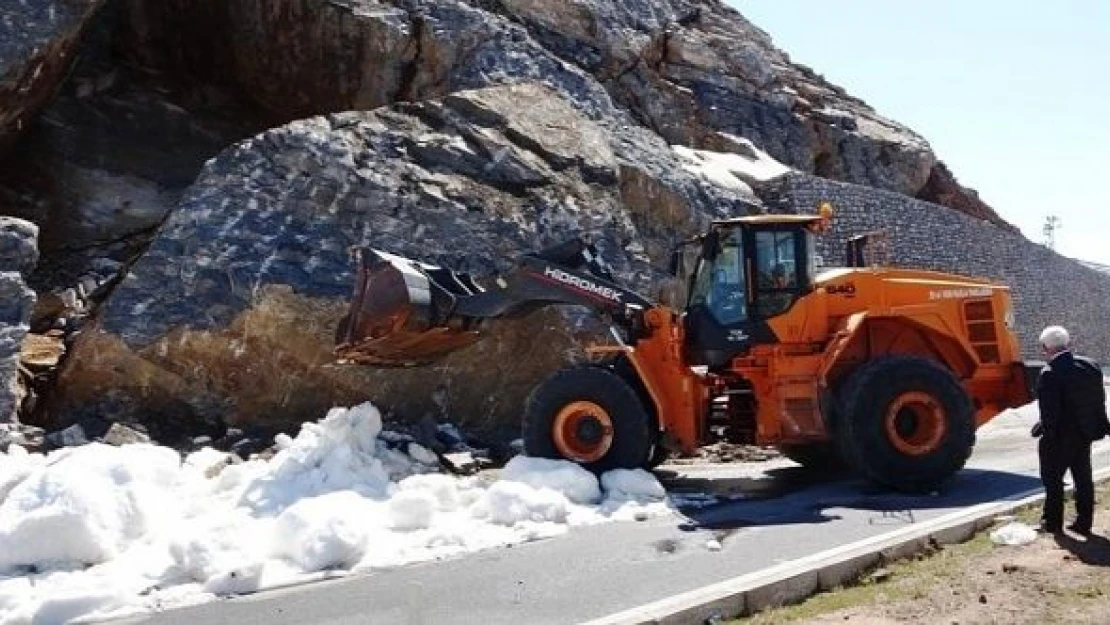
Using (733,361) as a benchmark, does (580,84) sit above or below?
above

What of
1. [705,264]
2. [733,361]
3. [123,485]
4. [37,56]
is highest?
[37,56]

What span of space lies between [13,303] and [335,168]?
427 centimetres

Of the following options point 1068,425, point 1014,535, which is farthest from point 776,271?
point 1014,535

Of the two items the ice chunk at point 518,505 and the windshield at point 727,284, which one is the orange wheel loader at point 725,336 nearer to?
the windshield at point 727,284

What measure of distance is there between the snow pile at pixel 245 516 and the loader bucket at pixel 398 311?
0.87 m

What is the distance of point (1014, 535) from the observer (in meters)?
6.69

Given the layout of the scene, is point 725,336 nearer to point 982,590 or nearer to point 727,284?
point 727,284

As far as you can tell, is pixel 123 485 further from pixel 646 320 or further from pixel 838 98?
pixel 838 98

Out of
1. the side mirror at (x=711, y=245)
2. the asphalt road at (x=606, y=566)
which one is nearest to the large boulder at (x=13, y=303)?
the asphalt road at (x=606, y=566)

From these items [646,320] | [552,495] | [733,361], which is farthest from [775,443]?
[552,495]

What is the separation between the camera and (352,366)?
12523mm

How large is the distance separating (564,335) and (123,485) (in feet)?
23.1

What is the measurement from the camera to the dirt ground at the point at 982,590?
5.00 m

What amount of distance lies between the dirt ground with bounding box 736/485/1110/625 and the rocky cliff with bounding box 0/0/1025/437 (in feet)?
24.8
